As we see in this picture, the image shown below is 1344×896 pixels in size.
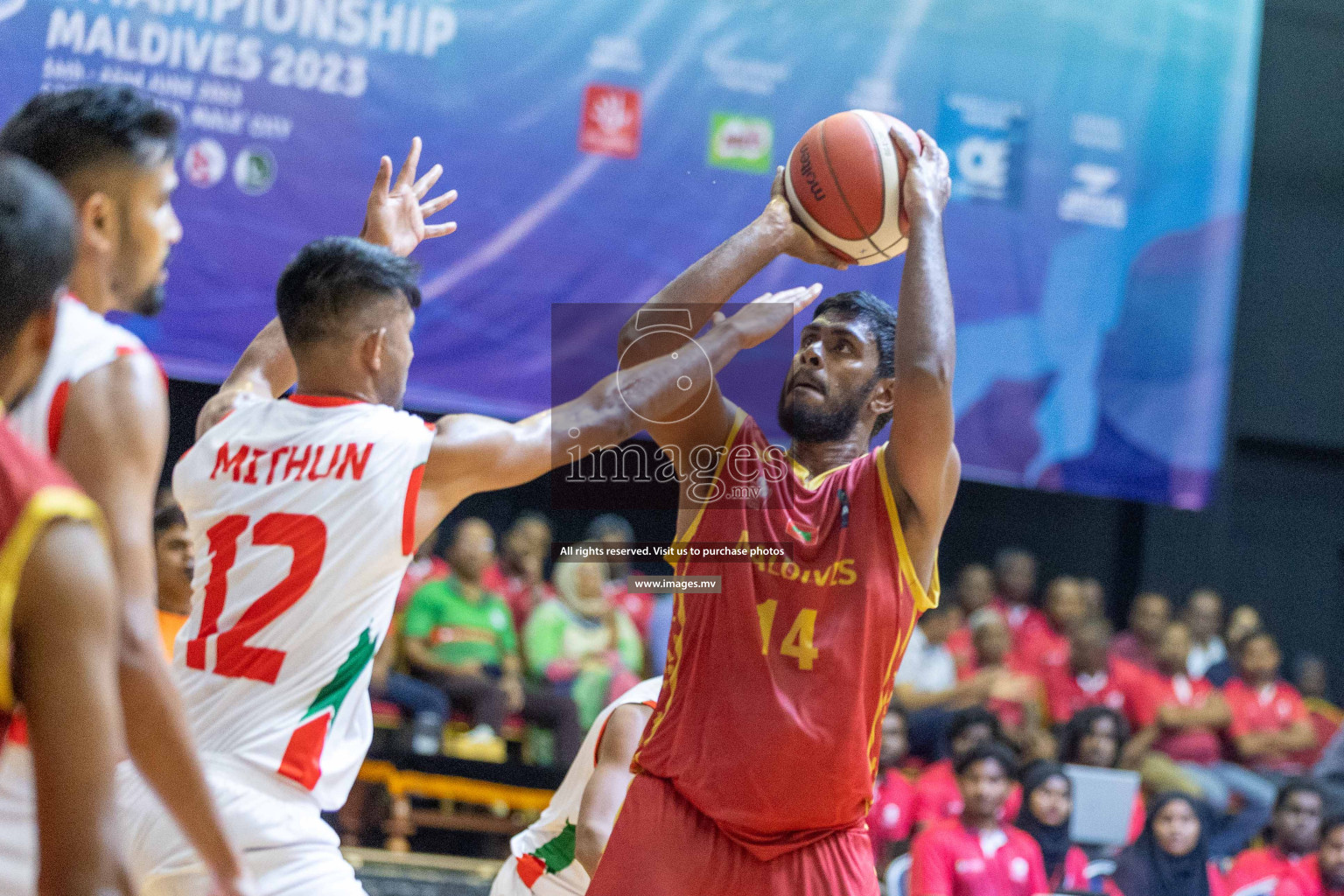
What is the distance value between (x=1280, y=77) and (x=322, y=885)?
12676 mm

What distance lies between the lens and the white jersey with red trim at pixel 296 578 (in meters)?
2.89

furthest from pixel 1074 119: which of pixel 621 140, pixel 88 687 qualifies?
pixel 88 687

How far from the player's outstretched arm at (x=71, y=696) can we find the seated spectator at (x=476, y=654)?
19.2ft

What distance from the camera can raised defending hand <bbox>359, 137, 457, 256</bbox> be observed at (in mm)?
3830

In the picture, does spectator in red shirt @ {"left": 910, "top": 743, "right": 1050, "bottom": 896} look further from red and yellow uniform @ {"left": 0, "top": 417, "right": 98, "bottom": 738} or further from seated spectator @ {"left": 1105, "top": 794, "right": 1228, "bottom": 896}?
red and yellow uniform @ {"left": 0, "top": 417, "right": 98, "bottom": 738}

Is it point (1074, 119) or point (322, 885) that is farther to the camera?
point (1074, 119)

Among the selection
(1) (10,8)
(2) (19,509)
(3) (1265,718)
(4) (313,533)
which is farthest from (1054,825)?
(1) (10,8)

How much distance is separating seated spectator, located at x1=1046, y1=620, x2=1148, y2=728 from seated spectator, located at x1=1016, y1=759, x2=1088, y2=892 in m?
1.85

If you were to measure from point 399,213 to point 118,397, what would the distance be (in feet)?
6.27

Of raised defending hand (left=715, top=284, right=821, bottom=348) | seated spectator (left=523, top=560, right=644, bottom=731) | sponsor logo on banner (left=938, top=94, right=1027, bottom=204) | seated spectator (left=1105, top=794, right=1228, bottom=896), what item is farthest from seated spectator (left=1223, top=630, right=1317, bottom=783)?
raised defending hand (left=715, top=284, right=821, bottom=348)

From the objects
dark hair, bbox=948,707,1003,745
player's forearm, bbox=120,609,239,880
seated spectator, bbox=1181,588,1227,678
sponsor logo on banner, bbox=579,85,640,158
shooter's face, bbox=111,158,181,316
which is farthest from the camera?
seated spectator, bbox=1181,588,1227,678

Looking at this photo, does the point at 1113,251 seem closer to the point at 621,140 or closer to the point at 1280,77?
the point at 621,140

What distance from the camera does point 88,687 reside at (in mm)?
1595

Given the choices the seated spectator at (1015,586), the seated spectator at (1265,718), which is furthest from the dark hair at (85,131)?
the seated spectator at (1265,718)
